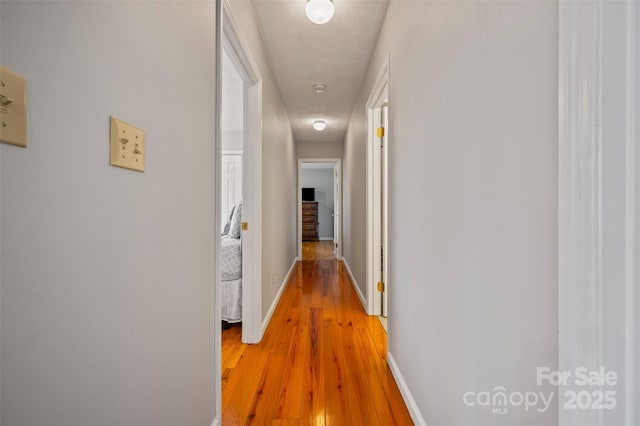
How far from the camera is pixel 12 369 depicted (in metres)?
0.47

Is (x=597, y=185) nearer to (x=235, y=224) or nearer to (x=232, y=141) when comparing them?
(x=235, y=224)

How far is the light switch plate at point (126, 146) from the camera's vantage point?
69 cm

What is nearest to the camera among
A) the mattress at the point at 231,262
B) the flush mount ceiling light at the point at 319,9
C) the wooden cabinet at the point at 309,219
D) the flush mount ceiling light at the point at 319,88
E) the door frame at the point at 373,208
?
the flush mount ceiling light at the point at 319,9

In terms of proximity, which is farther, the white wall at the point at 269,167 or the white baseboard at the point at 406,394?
the white wall at the point at 269,167

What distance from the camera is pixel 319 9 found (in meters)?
1.88

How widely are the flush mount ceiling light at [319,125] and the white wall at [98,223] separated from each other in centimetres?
371

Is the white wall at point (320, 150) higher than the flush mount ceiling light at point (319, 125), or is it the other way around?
the flush mount ceiling light at point (319, 125)

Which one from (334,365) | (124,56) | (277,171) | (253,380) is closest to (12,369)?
(124,56)

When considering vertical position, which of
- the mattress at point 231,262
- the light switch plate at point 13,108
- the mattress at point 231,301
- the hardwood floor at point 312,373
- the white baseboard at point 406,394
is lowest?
the hardwood floor at point 312,373

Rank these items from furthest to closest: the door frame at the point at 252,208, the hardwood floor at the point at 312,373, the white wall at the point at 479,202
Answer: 1. the door frame at the point at 252,208
2. the hardwood floor at the point at 312,373
3. the white wall at the point at 479,202

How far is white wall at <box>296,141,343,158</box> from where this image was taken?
6059 millimetres

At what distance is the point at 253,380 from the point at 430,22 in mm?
2127

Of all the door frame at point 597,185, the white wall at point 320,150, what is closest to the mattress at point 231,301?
the door frame at point 597,185

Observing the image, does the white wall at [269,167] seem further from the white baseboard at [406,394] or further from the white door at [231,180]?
the white door at [231,180]
